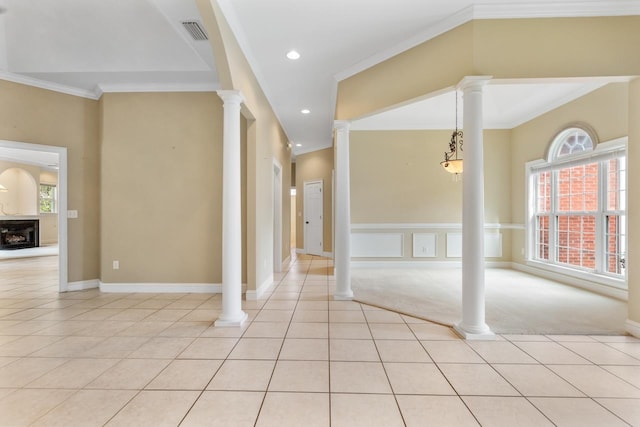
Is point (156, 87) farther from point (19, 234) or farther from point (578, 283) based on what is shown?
point (19, 234)

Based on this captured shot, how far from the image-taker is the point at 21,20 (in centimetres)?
336

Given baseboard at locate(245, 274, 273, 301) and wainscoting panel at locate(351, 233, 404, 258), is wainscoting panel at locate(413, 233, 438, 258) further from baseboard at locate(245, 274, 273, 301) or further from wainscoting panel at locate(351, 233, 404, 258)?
baseboard at locate(245, 274, 273, 301)

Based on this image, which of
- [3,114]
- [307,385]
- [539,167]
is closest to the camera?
[307,385]

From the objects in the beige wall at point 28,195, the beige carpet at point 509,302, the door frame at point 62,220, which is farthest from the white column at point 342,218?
the beige wall at point 28,195

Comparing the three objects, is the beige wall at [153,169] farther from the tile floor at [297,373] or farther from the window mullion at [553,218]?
the window mullion at [553,218]

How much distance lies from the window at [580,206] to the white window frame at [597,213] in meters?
0.01

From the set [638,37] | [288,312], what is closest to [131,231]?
[288,312]

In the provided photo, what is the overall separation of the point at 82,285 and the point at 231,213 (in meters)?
3.14

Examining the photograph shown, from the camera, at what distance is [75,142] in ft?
14.1

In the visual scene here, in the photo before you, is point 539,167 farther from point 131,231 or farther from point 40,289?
point 40,289

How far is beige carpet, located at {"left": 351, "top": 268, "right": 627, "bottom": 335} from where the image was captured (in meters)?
2.96

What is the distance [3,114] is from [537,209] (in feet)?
28.3

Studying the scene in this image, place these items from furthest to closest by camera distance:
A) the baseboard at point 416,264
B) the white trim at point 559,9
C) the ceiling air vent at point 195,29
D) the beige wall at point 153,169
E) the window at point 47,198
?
1. the window at point 47,198
2. the baseboard at point 416,264
3. the beige wall at point 153,169
4. the ceiling air vent at point 195,29
5. the white trim at point 559,9

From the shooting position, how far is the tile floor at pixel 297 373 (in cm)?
164
